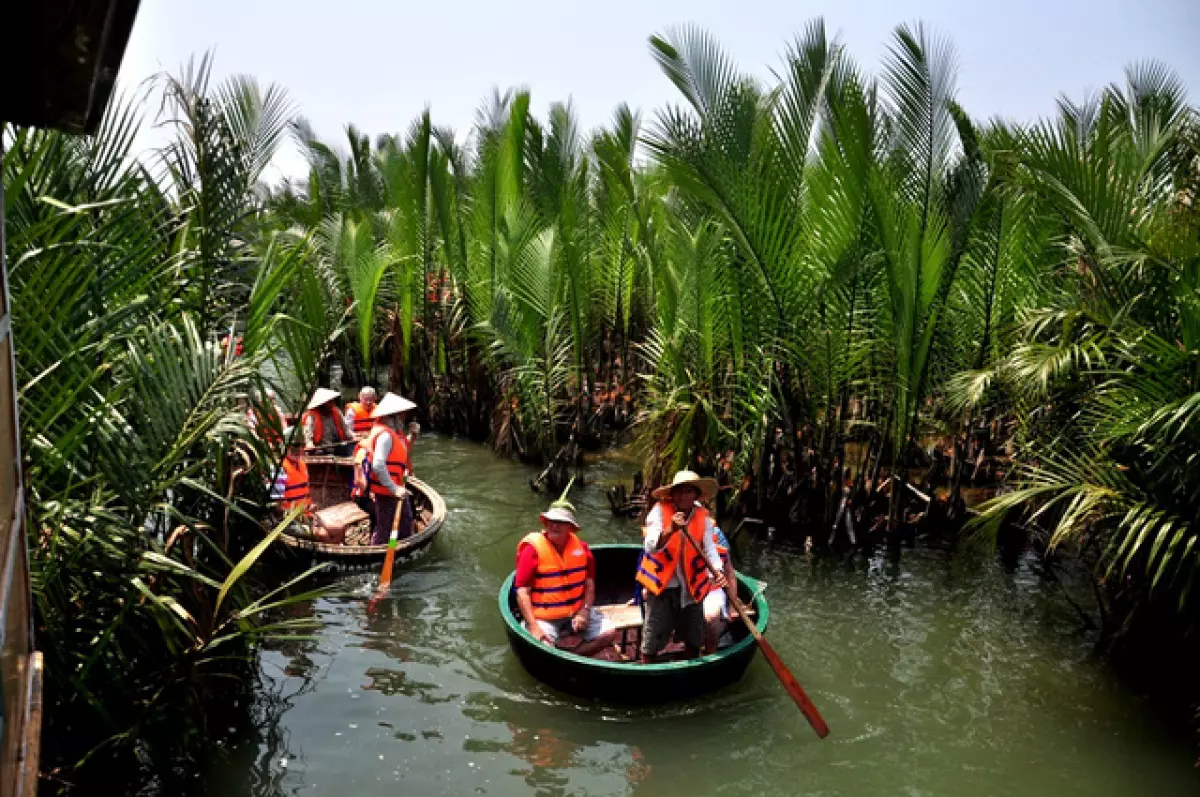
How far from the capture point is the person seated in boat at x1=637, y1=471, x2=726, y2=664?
7066 mm

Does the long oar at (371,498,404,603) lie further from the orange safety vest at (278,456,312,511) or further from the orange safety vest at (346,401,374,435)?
the orange safety vest at (346,401,374,435)

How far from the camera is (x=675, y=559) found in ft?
23.4

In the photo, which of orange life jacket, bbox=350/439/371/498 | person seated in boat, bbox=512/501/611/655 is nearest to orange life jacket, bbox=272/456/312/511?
orange life jacket, bbox=350/439/371/498

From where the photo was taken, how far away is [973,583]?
9883mm

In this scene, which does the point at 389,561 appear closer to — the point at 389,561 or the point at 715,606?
the point at 389,561

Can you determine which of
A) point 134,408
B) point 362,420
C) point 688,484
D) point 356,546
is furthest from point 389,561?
point 134,408

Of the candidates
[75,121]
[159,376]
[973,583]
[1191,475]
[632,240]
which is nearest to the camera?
[75,121]

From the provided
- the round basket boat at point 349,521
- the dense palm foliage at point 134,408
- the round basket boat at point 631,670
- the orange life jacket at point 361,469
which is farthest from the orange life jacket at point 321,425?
the dense palm foliage at point 134,408

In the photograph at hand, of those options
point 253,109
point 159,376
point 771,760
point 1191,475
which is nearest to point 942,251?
point 1191,475

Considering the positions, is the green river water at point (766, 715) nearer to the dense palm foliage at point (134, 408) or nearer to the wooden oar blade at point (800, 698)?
the wooden oar blade at point (800, 698)

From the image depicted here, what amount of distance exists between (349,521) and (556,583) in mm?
3994

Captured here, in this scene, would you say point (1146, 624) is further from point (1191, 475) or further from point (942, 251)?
point (942, 251)

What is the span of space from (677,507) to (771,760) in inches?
73.0

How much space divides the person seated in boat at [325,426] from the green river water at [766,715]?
2.32m
